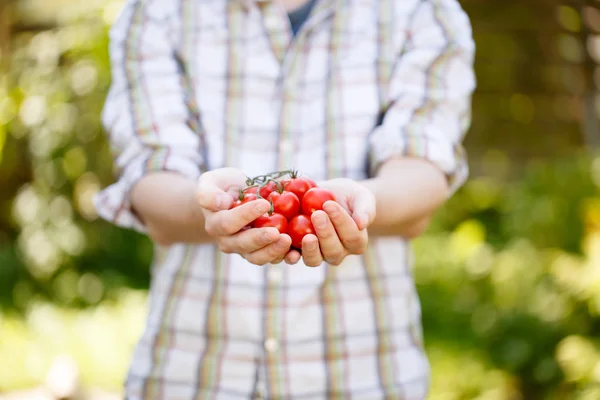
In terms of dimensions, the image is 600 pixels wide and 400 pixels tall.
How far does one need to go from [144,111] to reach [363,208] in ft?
2.18

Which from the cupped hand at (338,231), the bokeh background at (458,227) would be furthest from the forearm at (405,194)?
the bokeh background at (458,227)

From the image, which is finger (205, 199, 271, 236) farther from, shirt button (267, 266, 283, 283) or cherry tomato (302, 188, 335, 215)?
shirt button (267, 266, 283, 283)

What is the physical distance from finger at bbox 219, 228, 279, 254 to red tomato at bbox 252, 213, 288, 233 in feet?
0.19

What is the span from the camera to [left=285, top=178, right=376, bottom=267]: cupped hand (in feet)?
4.25

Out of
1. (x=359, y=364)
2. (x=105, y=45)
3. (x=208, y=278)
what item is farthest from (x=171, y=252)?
(x=105, y=45)

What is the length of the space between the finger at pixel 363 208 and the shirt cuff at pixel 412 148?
0.24 m

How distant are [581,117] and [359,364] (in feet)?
20.7

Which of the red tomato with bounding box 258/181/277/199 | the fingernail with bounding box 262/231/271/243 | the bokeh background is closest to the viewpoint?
the fingernail with bounding box 262/231/271/243

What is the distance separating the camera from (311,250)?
132 centimetres

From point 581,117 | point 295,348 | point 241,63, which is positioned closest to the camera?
point 295,348

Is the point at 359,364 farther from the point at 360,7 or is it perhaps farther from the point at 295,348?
the point at 360,7

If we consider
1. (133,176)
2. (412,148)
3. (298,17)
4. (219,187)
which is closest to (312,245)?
(219,187)

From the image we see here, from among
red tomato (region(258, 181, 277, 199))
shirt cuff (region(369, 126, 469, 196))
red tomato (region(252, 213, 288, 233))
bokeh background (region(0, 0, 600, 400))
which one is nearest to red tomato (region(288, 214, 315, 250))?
red tomato (region(252, 213, 288, 233))

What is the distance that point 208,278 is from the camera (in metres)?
1.69
